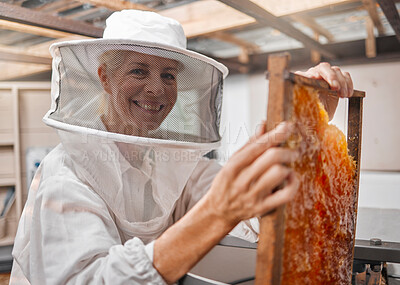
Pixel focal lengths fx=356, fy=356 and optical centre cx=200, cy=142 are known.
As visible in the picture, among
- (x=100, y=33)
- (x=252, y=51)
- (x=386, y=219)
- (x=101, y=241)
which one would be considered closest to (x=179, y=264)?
(x=101, y=241)

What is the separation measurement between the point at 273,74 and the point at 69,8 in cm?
210

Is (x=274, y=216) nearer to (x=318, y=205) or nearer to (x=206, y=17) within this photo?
(x=318, y=205)

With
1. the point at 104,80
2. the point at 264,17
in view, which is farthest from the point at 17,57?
the point at 104,80

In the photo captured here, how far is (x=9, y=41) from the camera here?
327 centimetres

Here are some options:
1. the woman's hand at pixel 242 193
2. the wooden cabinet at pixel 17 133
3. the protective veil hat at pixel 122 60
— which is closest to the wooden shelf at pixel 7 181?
the wooden cabinet at pixel 17 133

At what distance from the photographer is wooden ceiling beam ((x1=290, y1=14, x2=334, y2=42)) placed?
2731 millimetres

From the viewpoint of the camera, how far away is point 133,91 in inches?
42.9

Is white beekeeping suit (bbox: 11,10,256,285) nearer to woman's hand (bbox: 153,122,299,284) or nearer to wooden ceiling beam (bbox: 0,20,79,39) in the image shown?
woman's hand (bbox: 153,122,299,284)

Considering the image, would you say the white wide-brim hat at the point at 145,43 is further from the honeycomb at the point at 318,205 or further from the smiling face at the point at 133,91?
the honeycomb at the point at 318,205

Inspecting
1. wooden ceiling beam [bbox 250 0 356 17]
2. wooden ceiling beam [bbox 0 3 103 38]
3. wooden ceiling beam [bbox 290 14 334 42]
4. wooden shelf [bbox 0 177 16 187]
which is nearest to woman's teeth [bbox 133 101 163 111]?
wooden ceiling beam [bbox 0 3 103 38]

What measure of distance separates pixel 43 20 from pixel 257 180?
1.57 m

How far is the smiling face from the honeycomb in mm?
553

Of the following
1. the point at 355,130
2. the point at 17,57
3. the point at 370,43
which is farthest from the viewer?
the point at 370,43

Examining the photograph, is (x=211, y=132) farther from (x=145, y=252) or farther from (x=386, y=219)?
(x=386, y=219)
